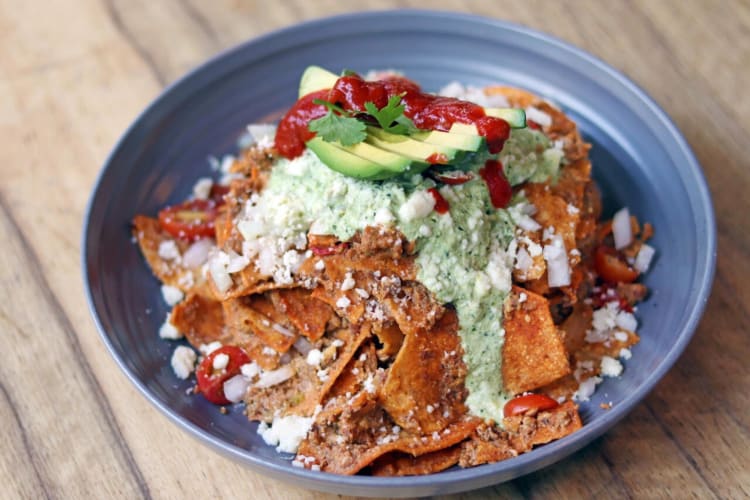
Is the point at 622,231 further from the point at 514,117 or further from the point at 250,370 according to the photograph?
the point at 250,370

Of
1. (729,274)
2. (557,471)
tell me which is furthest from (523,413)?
(729,274)

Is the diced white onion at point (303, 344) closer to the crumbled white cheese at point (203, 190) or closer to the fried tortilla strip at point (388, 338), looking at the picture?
the fried tortilla strip at point (388, 338)

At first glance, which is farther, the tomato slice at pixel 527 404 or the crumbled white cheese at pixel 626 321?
the crumbled white cheese at pixel 626 321

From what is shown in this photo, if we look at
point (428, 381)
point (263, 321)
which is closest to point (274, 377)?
point (263, 321)

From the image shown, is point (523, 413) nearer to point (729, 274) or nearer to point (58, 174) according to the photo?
point (729, 274)

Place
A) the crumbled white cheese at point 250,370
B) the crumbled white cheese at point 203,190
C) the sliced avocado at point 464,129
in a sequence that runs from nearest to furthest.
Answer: the sliced avocado at point 464,129, the crumbled white cheese at point 250,370, the crumbled white cheese at point 203,190

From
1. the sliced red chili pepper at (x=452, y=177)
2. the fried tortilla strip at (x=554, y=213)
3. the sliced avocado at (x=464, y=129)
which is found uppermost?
the sliced avocado at (x=464, y=129)

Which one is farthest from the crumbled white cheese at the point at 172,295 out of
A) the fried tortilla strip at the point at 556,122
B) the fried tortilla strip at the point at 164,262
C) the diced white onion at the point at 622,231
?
the diced white onion at the point at 622,231
